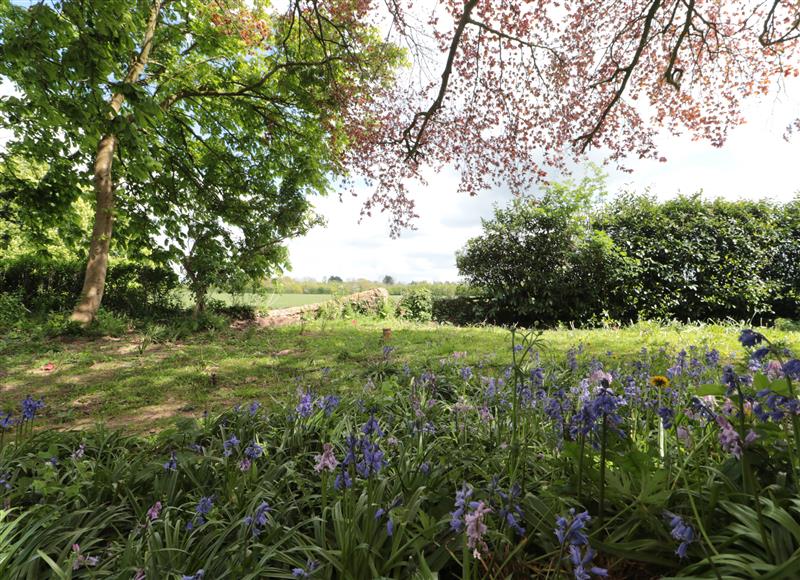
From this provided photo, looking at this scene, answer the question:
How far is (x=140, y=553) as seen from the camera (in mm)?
1599

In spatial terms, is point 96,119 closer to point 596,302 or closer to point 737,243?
point 596,302

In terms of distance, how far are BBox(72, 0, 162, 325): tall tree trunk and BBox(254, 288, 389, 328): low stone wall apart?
139 inches

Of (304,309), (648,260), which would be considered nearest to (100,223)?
(304,309)

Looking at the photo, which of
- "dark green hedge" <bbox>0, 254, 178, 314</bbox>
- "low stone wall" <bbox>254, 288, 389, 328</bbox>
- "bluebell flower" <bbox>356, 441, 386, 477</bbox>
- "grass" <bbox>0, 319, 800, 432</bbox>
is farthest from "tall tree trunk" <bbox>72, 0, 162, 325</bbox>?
"bluebell flower" <bbox>356, 441, 386, 477</bbox>

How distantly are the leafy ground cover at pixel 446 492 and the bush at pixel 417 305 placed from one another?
9.59 m

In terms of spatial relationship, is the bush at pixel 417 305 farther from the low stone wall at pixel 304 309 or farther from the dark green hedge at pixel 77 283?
the dark green hedge at pixel 77 283

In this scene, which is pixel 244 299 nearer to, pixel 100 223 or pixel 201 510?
pixel 100 223

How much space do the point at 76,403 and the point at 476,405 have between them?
13.4 ft

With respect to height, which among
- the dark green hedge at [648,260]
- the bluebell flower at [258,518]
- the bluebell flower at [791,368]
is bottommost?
the bluebell flower at [258,518]

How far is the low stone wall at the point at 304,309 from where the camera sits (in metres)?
10.6

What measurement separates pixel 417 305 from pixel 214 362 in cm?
825

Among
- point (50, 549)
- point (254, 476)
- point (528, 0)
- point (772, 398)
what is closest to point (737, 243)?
point (528, 0)

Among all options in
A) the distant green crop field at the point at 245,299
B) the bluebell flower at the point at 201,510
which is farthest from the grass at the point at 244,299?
the bluebell flower at the point at 201,510

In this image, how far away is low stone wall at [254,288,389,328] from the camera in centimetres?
1056
